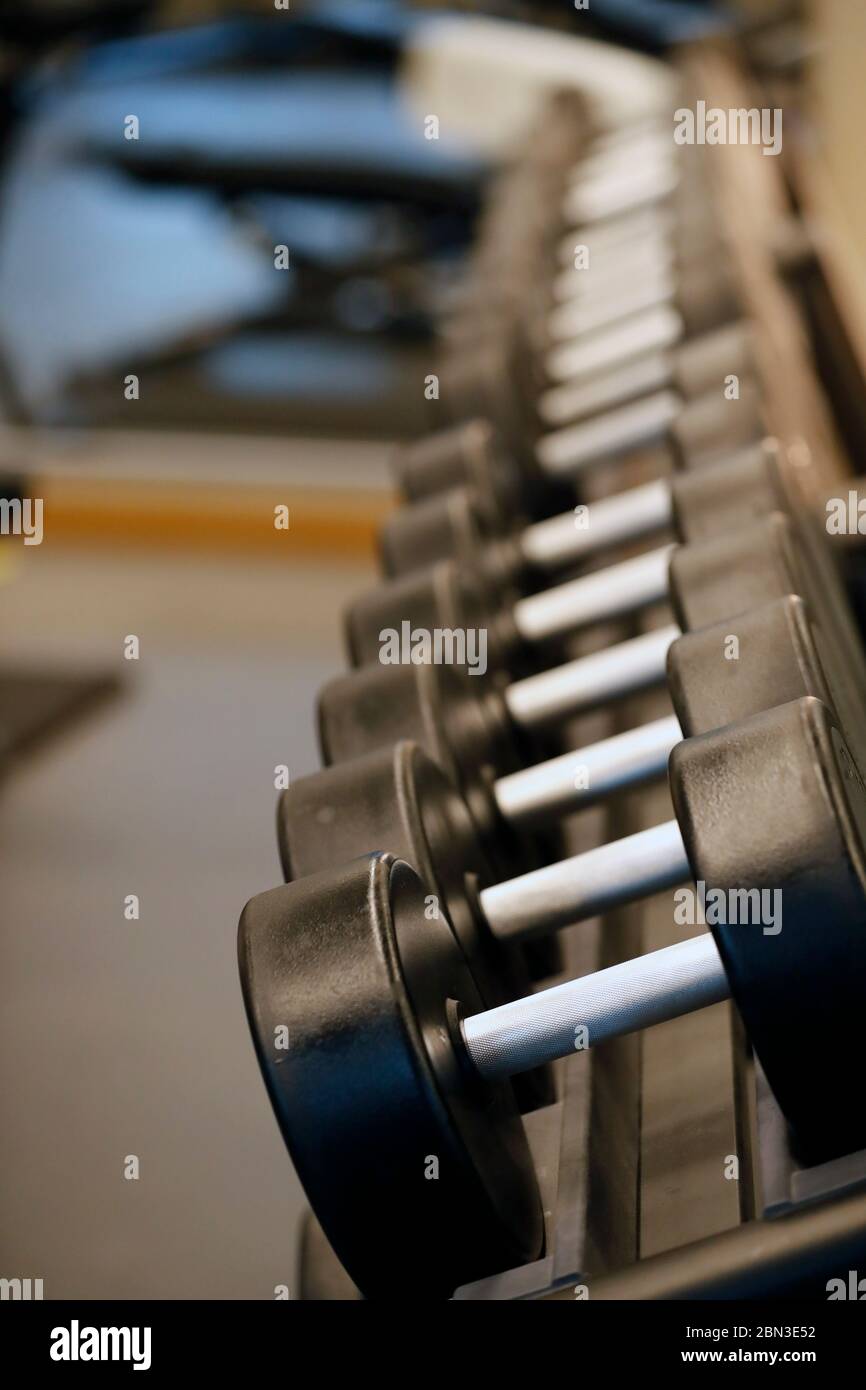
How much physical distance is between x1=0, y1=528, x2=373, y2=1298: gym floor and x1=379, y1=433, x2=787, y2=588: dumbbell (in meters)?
0.44

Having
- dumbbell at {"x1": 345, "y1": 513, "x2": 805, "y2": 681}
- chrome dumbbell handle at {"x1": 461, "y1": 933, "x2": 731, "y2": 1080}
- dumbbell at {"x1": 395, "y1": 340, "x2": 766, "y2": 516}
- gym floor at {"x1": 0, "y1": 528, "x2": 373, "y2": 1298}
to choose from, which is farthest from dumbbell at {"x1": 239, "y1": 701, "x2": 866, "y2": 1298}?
gym floor at {"x1": 0, "y1": 528, "x2": 373, "y2": 1298}

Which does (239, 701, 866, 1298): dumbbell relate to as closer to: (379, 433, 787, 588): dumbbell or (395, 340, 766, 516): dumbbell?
(379, 433, 787, 588): dumbbell

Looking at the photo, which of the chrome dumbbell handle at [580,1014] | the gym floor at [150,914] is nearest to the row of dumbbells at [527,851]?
the chrome dumbbell handle at [580,1014]

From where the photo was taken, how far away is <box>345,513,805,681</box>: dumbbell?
52 cm

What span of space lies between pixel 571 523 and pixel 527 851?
0.88ft

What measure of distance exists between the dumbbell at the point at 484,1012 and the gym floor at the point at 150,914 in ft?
1.76

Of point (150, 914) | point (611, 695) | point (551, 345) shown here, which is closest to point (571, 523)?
point (611, 695)

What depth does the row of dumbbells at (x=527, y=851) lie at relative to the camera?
14.7 inches

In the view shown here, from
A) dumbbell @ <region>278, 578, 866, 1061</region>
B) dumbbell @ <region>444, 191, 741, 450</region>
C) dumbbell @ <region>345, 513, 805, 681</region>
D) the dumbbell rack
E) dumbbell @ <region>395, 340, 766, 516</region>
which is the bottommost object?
the dumbbell rack

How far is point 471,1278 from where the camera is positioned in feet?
1.41

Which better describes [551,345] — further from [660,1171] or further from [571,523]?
[660,1171]

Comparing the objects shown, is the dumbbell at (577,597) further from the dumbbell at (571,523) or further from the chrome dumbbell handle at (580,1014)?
the chrome dumbbell handle at (580,1014)

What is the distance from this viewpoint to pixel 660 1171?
485mm
